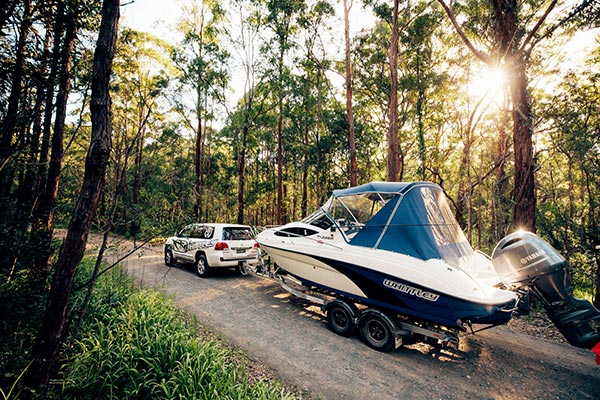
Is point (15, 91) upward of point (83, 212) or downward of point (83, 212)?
upward

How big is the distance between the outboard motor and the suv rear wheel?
7.56 metres

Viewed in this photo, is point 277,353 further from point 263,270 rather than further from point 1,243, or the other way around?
point 1,243

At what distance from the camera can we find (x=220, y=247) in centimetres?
A: 827

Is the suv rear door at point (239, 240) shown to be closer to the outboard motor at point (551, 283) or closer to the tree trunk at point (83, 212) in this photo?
the tree trunk at point (83, 212)

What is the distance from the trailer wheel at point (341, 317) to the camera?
4.91m

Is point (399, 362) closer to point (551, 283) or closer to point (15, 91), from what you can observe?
point (551, 283)

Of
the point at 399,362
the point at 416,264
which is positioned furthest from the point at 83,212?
the point at 399,362

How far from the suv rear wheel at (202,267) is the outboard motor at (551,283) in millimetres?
7556

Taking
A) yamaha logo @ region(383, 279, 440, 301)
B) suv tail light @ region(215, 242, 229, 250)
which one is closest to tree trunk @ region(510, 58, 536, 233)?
yamaha logo @ region(383, 279, 440, 301)

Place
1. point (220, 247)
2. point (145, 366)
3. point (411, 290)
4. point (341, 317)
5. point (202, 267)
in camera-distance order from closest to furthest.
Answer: point (145, 366)
point (411, 290)
point (341, 317)
point (220, 247)
point (202, 267)

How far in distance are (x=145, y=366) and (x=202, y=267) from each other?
533cm

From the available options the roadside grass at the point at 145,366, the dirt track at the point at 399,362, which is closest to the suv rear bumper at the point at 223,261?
the dirt track at the point at 399,362

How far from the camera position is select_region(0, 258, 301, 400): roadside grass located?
300 cm

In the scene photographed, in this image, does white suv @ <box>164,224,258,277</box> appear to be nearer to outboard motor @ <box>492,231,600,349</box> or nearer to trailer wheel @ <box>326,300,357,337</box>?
trailer wheel @ <box>326,300,357,337</box>
